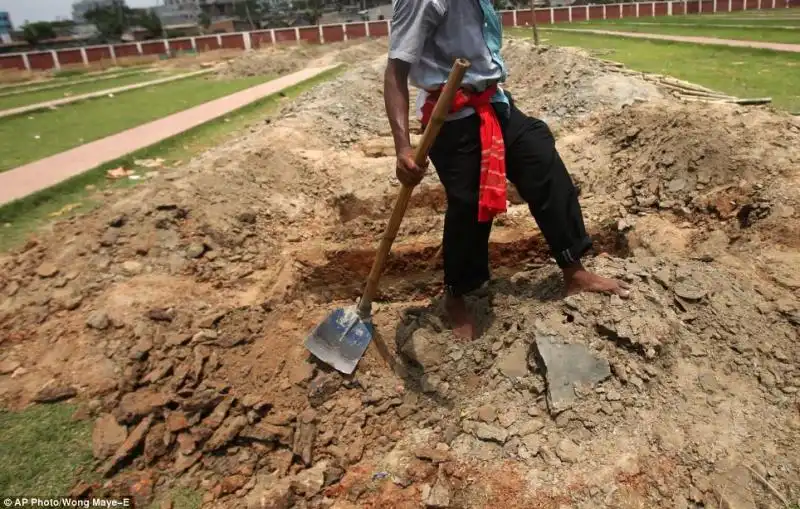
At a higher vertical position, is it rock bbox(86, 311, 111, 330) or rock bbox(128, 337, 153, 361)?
rock bbox(86, 311, 111, 330)

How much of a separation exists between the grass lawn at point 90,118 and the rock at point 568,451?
732cm

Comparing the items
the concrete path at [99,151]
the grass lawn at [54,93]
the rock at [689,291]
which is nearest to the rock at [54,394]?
the rock at [689,291]

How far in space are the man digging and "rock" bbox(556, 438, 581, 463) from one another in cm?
84

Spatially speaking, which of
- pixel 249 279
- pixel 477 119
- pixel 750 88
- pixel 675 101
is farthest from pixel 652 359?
pixel 750 88

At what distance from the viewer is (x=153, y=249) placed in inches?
166

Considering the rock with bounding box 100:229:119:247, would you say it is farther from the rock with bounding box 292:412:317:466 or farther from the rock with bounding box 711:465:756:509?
the rock with bounding box 711:465:756:509

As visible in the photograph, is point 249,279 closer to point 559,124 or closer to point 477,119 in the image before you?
point 477,119

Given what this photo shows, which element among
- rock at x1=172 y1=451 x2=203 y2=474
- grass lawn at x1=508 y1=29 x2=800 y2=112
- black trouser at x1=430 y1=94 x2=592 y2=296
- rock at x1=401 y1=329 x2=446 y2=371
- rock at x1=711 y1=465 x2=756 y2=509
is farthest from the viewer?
grass lawn at x1=508 y1=29 x2=800 y2=112

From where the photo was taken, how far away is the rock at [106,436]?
2406mm

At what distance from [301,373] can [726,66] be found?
31.7ft

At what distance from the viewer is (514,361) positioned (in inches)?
103

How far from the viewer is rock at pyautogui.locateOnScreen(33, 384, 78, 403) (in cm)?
268

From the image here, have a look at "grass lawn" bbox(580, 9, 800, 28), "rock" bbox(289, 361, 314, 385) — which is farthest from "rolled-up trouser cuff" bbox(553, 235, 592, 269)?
"grass lawn" bbox(580, 9, 800, 28)

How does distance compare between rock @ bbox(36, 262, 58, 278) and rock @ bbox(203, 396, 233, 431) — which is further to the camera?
rock @ bbox(36, 262, 58, 278)
